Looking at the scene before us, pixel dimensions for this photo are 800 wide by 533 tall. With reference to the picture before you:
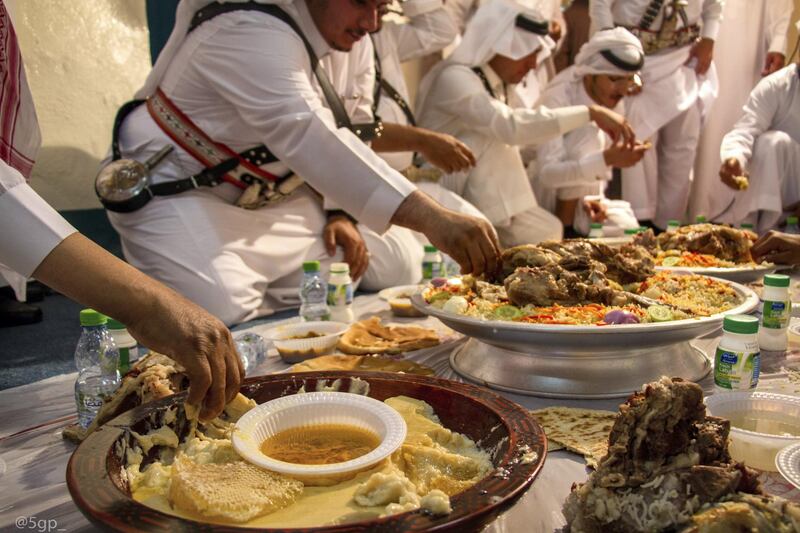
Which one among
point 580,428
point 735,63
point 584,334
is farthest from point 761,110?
point 580,428

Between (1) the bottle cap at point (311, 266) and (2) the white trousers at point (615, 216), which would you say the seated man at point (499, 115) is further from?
(1) the bottle cap at point (311, 266)

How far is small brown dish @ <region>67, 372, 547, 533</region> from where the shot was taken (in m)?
0.73

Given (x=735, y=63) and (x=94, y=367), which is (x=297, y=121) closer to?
(x=94, y=367)

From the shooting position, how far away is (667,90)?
6.23 m

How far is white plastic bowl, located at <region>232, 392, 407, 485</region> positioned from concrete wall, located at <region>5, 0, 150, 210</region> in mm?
3488

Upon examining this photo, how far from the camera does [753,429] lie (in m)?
1.22

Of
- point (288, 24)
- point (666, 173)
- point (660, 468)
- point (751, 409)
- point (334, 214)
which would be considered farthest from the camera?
point (666, 173)

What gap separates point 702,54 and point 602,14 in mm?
1326

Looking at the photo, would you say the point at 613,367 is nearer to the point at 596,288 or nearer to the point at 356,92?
the point at 596,288

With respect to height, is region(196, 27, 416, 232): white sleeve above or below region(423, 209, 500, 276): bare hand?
above

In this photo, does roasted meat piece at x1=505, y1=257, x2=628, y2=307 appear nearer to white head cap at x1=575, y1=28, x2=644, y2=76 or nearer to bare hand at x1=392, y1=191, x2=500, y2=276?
bare hand at x1=392, y1=191, x2=500, y2=276

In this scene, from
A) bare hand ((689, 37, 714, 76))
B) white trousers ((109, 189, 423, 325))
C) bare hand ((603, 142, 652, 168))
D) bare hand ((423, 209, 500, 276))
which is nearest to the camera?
bare hand ((423, 209, 500, 276))

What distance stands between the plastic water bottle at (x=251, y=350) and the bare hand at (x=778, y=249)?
2.01 m

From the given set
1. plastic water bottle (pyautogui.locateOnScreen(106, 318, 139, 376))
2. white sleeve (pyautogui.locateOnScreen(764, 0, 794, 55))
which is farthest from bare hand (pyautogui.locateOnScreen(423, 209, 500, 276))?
white sleeve (pyautogui.locateOnScreen(764, 0, 794, 55))
